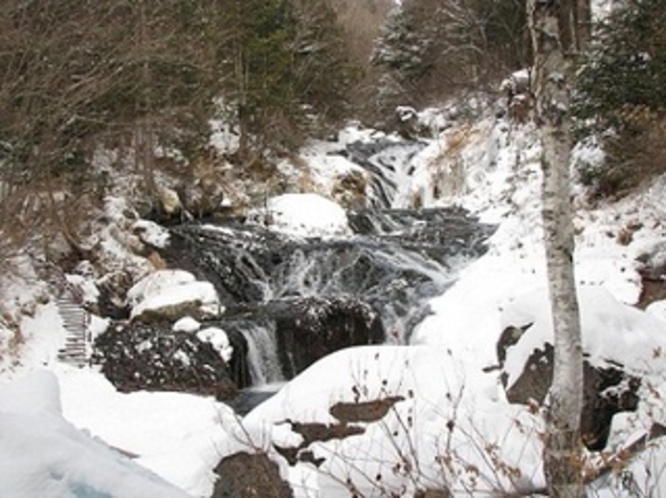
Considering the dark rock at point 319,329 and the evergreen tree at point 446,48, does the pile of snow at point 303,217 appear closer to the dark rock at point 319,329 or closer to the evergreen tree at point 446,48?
the dark rock at point 319,329

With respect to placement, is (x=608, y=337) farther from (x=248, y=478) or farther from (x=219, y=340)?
(x=219, y=340)

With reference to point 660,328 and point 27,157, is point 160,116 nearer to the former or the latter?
point 27,157

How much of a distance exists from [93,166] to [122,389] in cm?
574

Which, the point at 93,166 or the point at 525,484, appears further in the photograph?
the point at 93,166

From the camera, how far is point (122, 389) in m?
8.21

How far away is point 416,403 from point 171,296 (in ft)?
17.1

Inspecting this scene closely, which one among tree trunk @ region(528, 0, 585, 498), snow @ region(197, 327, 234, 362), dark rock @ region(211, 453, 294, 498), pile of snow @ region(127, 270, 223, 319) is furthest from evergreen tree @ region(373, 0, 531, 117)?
dark rock @ region(211, 453, 294, 498)

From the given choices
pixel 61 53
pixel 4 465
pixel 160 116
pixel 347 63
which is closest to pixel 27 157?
pixel 61 53

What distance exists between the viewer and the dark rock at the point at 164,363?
842cm

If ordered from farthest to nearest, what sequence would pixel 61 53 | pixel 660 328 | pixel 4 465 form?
pixel 61 53 → pixel 660 328 → pixel 4 465

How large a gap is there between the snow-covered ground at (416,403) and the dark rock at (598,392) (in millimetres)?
124

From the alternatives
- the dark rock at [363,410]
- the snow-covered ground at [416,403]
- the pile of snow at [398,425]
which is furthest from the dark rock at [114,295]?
the dark rock at [363,410]

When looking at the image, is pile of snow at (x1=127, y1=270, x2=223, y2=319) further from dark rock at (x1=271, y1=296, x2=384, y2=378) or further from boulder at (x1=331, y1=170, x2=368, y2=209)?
boulder at (x1=331, y1=170, x2=368, y2=209)

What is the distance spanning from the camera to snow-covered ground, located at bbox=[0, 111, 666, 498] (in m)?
1.92
